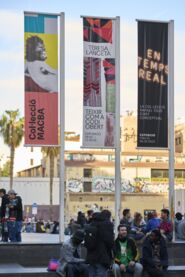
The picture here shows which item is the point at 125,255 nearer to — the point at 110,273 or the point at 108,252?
the point at 110,273

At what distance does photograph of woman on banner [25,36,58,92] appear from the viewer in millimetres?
20594

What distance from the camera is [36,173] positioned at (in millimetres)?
120125

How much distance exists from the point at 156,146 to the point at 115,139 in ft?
4.23

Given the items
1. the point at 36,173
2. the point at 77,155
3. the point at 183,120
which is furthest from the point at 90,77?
the point at 36,173

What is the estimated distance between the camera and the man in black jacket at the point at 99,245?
46.8 ft

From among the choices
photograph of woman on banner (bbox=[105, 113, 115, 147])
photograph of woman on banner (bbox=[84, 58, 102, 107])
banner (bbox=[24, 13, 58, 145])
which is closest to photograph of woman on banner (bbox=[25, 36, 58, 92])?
banner (bbox=[24, 13, 58, 145])

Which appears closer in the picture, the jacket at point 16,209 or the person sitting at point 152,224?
the person sitting at point 152,224

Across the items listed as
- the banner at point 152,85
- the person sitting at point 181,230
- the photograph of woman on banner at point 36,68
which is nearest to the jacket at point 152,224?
the banner at point 152,85

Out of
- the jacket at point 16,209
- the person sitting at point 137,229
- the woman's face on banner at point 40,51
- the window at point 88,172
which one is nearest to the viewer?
the person sitting at point 137,229

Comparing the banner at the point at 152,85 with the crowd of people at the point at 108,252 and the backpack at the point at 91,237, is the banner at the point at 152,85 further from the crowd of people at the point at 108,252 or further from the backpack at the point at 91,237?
the backpack at the point at 91,237

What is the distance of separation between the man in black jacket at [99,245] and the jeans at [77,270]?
6.7 inches

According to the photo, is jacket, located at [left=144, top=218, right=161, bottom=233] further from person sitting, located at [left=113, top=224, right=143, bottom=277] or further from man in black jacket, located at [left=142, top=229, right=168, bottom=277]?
person sitting, located at [left=113, top=224, right=143, bottom=277]

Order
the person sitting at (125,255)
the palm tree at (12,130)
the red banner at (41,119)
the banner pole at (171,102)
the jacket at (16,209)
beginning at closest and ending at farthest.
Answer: the person sitting at (125,255), the red banner at (41,119), the jacket at (16,209), the banner pole at (171,102), the palm tree at (12,130)

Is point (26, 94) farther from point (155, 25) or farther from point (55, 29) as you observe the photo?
point (155, 25)
